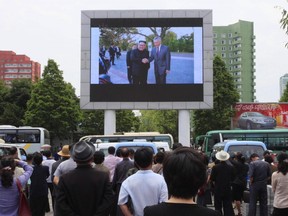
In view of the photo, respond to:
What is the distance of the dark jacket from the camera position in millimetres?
4859

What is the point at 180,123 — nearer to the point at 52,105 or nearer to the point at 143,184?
the point at 52,105

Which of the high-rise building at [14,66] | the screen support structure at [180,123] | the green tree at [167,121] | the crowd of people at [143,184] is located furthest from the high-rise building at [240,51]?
the crowd of people at [143,184]

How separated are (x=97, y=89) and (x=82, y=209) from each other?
3075 cm

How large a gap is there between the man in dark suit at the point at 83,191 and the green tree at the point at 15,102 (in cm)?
5373

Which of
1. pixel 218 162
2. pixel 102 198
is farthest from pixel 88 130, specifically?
pixel 102 198

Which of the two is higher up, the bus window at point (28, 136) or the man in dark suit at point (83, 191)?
the man in dark suit at point (83, 191)

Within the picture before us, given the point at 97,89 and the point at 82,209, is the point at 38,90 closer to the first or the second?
the point at 97,89

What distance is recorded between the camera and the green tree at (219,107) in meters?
51.7

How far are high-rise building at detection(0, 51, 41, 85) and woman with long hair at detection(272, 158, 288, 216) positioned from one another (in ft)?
527

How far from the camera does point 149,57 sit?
1384 inches

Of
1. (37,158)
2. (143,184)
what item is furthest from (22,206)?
(37,158)

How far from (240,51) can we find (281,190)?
12045 cm

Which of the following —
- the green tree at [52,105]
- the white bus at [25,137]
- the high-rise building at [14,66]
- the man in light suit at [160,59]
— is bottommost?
the white bus at [25,137]

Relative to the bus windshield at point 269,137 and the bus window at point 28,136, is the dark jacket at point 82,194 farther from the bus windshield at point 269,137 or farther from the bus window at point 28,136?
the bus window at point 28,136
